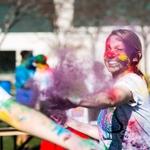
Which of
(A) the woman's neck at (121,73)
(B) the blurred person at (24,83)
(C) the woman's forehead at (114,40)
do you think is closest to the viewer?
(B) the blurred person at (24,83)

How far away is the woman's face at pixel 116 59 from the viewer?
10.2ft

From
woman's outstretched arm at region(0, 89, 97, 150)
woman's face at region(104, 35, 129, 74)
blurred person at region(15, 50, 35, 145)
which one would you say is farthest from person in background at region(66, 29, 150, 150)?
woman's outstretched arm at region(0, 89, 97, 150)

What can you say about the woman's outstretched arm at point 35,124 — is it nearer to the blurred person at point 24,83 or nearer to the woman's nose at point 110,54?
the blurred person at point 24,83

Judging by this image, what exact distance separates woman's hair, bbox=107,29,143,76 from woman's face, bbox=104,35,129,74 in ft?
0.08

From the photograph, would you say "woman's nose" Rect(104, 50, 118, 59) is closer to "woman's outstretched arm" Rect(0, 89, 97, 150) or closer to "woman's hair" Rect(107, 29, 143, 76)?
"woman's hair" Rect(107, 29, 143, 76)

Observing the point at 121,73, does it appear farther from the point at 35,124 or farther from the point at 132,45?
the point at 35,124

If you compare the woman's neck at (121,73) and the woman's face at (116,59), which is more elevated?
the woman's face at (116,59)

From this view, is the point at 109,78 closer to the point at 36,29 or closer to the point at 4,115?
the point at 4,115

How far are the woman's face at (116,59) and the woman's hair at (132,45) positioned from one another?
2 centimetres

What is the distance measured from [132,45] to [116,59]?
4.7 inches

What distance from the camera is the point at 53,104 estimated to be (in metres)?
2.50

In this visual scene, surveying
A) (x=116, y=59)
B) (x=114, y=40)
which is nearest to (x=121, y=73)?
(x=116, y=59)

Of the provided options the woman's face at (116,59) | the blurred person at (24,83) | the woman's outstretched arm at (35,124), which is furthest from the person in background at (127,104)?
the woman's outstretched arm at (35,124)

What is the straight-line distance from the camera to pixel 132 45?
3.18 metres
